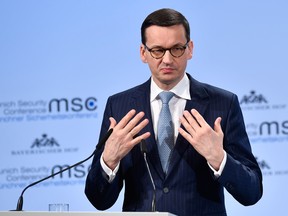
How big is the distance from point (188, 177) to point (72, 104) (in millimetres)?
1899

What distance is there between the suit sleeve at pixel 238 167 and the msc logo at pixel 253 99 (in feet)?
4.17

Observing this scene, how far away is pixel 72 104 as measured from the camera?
5020 mm

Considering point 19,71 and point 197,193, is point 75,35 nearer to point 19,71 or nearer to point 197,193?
point 19,71

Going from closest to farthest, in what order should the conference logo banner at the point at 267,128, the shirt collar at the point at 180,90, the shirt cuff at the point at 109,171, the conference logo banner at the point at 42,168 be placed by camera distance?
the shirt cuff at the point at 109,171 → the shirt collar at the point at 180,90 → the conference logo banner at the point at 267,128 → the conference logo banner at the point at 42,168

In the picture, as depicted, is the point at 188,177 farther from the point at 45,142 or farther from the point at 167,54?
the point at 45,142

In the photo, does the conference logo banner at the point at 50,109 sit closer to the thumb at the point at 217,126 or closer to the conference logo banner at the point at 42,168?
the conference logo banner at the point at 42,168

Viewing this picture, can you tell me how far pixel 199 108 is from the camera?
3412mm

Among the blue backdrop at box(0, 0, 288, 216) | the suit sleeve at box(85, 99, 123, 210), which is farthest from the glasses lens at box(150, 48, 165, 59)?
the blue backdrop at box(0, 0, 288, 216)

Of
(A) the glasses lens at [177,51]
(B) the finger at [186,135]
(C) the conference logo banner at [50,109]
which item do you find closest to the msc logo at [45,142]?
(C) the conference logo banner at [50,109]

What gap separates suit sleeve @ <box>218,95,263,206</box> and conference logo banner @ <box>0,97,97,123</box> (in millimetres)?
1742

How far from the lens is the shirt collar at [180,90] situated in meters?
3.45

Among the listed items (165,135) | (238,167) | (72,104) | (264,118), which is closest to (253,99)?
(264,118)

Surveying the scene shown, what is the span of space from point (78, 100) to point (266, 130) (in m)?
1.33

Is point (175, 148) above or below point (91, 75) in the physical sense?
below
